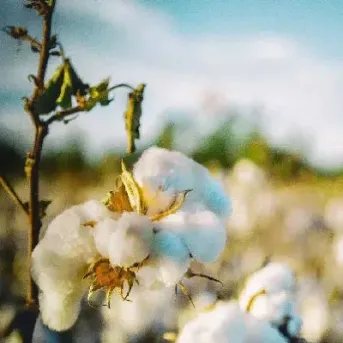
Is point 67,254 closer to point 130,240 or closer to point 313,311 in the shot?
point 130,240

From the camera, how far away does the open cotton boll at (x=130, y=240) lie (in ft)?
1.41

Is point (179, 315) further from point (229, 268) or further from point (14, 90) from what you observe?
point (14, 90)

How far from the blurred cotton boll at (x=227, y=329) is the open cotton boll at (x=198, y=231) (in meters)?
0.04

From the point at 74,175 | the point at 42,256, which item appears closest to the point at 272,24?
the point at 74,175

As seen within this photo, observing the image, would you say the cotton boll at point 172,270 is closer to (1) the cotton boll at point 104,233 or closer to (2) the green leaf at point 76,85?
(1) the cotton boll at point 104,233

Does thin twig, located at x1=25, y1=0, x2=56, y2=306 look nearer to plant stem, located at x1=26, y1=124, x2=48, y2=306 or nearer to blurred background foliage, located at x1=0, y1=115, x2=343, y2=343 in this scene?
plant stem, located at x1=26, y1=124, x2=48, y2=306

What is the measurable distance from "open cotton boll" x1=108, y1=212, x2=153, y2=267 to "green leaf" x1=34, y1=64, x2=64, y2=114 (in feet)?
0.54

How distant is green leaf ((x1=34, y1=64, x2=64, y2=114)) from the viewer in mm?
571

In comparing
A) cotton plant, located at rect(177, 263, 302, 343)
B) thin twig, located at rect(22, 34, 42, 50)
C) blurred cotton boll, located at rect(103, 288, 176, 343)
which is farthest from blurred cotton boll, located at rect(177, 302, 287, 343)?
blurred cotton boll, located at rect(103, 288, 176, 343)

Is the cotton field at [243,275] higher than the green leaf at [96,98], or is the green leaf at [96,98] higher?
the green leaf at [96,98]

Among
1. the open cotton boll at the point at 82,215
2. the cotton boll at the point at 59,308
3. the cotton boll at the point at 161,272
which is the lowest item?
the cotton boll at the point at 59,308

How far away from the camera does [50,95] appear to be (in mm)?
579

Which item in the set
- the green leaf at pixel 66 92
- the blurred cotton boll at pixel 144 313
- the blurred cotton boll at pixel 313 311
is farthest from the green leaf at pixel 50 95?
the blurred cotton boll at pixel 313 311

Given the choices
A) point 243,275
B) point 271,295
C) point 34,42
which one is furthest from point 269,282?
point 243,275
